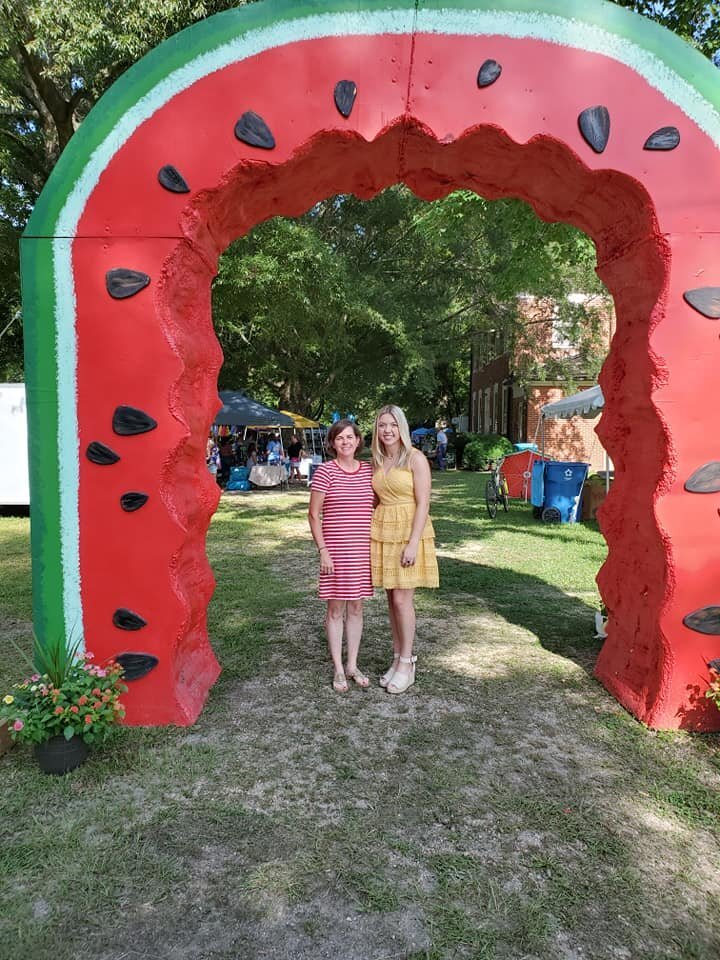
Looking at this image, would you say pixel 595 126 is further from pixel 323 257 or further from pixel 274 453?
pixel 274 453

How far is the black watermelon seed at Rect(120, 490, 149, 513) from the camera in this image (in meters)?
3.59

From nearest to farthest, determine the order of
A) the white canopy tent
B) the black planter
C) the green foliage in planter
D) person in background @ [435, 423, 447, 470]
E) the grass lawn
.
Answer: the grass lawn → the black planter → the white canopy tent → the green foliage in planter → person in background @ [435, 423, 447, 470]

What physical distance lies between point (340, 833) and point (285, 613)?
3.46 m

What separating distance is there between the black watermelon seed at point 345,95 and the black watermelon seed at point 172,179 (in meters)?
0.91

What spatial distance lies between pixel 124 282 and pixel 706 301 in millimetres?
3134

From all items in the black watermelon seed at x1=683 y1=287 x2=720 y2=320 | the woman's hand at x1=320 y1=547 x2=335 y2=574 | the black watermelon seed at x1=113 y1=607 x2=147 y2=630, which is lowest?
the black watermelon seed at x1=113 y1=607 x2=147 y2=630

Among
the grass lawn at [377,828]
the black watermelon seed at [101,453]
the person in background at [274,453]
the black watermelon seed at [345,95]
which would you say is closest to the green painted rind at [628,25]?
the black watermelon seed at [345,95]

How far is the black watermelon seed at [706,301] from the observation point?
357 centimetres

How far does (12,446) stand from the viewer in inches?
483

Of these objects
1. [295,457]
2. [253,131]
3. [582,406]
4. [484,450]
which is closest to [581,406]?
[582,406]

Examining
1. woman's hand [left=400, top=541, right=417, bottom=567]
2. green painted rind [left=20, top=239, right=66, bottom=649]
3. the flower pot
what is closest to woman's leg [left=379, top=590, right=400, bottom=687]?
woman's hand [left=400, top=541, right=417, bottom=567]

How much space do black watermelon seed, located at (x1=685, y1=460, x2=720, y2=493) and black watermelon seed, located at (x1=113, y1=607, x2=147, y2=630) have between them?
10.3 feet

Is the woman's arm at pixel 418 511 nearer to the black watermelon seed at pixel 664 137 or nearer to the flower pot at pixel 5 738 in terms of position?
the black watermelon seed at pixel 664 137

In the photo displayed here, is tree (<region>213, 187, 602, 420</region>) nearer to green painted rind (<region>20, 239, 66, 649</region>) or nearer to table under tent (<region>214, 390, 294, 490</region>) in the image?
table under tent (<region>214, 390, 294, 490</region>)
